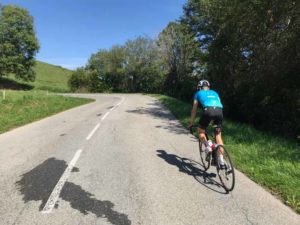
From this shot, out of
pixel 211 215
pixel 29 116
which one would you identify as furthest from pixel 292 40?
pixel 29 116

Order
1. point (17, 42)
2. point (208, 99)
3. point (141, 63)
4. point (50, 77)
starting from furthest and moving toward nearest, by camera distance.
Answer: point (50, 77) < point (141, 63) < point (17, 42) < point (208, 99)

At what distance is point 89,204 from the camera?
16.1ft

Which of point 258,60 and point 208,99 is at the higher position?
point 258,60

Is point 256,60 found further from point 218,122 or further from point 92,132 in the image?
point 218,122

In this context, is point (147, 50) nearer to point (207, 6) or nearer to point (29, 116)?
point (207, 6)

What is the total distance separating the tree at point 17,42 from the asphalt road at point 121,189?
45931 mm

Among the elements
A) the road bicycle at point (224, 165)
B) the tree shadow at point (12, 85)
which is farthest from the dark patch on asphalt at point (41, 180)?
the tree shadow at point (12, 85)

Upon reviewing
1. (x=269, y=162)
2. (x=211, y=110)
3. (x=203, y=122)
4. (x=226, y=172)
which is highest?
(x=211, y=110)

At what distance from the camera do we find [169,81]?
1914 inches

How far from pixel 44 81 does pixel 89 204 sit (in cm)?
7019

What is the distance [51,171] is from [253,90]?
13.1 m

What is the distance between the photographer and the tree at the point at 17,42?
165 feet

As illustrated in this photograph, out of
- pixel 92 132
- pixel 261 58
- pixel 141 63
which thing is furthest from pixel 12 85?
pixel 261 58

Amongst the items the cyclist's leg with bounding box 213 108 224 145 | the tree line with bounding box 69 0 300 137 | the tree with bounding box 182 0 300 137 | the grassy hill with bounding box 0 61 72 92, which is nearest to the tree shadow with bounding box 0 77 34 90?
the grassy hill with bounding box 0 61 72 92
